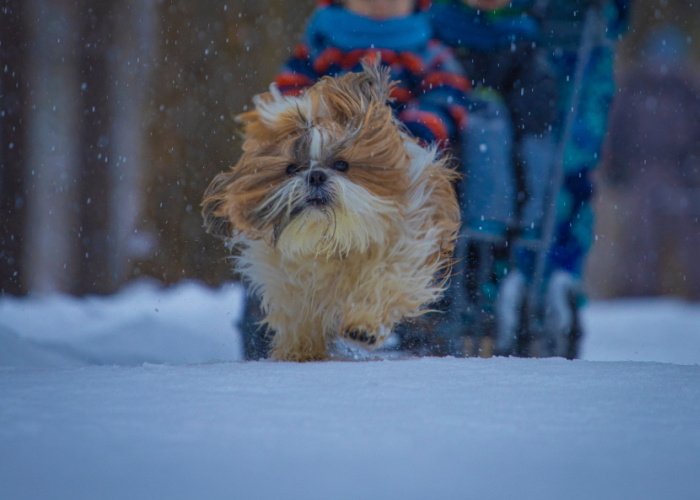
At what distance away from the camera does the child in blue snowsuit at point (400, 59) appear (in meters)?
2.36

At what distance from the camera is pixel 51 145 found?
516cm

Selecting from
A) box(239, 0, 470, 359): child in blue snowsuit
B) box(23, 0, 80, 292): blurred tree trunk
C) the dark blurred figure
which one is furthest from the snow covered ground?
the dark blurred figure

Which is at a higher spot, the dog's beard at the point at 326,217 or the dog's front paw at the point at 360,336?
the dog's beard at the point at 326,217

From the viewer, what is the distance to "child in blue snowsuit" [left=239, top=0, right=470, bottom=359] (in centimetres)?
236

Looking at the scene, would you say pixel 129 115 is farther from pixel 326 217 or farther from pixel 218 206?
pixel 326 217

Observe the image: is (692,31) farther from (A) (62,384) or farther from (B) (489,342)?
(A) (62,384)

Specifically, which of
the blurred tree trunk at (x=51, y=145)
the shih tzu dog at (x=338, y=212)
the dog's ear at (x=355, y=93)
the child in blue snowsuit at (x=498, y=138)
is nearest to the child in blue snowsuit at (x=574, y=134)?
the child in blue snowsuit at (x=498, y=138)

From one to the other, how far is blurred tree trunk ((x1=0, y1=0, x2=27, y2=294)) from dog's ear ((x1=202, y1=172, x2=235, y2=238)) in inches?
122

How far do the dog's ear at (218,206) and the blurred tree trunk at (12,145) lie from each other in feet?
10.1

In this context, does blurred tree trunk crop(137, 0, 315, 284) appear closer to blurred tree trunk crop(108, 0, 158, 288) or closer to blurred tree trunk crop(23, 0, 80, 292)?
blurred tree trunk crop(108, 0, 158, 288)

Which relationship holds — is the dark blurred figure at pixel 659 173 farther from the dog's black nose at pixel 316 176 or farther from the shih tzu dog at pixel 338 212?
the dog's black nose at pixel 316 176

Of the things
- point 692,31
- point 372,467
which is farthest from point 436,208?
point 692,31

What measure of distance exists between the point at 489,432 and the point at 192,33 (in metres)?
4.69

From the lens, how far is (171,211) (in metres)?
5.14
